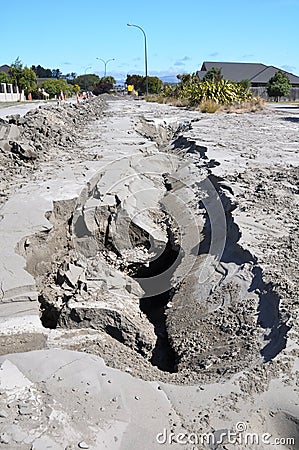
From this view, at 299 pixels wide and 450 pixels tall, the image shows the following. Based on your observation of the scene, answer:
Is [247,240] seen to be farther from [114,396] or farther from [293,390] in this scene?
[114,396]

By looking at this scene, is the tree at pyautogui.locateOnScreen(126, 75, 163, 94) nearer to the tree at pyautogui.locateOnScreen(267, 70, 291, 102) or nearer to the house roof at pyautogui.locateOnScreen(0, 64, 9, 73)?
the house roof at pyautogui.locateOnScreen(0, 64, 9, 73)

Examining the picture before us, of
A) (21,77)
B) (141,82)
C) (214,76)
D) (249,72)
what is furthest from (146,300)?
(141,82)

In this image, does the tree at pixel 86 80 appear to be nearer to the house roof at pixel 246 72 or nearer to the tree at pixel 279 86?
the house roof at pixel 246 72

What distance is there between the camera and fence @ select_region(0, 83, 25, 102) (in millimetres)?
40844

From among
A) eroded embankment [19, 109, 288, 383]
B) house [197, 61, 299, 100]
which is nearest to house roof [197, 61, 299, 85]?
house [197, 61, 299, 100]

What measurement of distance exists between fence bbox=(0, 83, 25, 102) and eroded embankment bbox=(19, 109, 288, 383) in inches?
1365

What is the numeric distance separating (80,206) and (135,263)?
4.21ft

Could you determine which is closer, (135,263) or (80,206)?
(135,263)

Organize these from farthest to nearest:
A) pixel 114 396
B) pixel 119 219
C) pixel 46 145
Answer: pixel 46 145 → pixel 119 219 → pixel 114 396

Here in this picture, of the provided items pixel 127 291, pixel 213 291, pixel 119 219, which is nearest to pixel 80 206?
pixel 119 219

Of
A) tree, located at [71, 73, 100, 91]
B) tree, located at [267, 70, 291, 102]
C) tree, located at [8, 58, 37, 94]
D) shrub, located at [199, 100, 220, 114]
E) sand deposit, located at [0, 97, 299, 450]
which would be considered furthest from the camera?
tree, located at [71, 73, 100, 91]

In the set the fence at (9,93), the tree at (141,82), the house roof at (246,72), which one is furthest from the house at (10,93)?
the house roof at (246,72)

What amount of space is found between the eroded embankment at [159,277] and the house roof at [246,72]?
56390 millimetres

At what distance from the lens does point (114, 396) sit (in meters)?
3.15
